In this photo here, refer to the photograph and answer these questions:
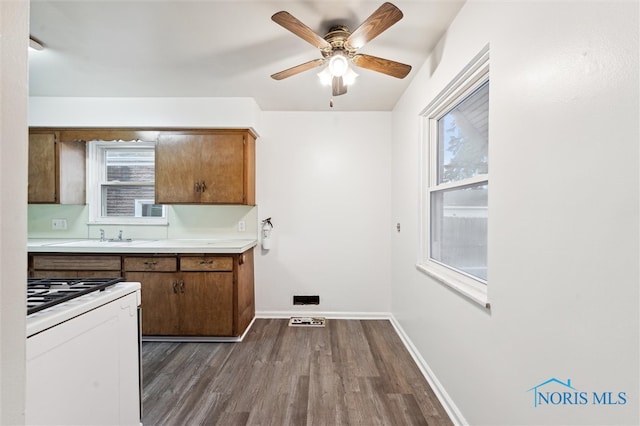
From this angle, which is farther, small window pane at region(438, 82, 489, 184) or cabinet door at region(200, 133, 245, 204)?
cabinet door at region(200, 133, 245, 204)

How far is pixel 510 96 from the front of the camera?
1.19m

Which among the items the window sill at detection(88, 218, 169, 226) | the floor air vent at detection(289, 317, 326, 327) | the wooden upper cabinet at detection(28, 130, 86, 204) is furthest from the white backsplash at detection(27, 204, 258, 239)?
the floor air vent at detection(289, 317, 326, 327)

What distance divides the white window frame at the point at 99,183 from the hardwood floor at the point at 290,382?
4.54ft

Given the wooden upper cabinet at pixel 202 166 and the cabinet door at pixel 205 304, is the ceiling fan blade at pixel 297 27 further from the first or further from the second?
the cabinet door at pixel 205 304

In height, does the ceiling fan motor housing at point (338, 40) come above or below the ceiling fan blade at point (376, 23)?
above

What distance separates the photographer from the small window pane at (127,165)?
3217mm

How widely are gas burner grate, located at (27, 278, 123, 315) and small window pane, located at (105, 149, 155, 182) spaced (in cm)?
220

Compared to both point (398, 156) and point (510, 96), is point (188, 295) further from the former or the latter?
point (510, 96)

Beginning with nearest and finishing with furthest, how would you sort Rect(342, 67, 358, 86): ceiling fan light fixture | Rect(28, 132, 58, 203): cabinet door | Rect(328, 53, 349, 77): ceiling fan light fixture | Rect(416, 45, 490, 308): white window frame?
Rect(416, 45, 490, 308): white window frame → Rect(328, 53, 349, 77): ceiling fan light fixture → Rect(342, 67, 358, 86): ceiling fan light fixture → Rect(28, 132, 58, 203): cabinet door

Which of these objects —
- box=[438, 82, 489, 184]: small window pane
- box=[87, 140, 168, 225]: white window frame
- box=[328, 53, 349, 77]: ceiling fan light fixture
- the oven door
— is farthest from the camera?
box=[87, 140, 168, 225]: white window frame

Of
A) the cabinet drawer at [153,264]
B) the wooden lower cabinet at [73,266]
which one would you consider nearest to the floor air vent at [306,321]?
the cabinet drawer at [153,264]

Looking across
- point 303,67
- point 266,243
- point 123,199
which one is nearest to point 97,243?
point 123,199

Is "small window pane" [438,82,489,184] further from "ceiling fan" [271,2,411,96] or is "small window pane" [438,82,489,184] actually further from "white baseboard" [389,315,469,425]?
"white baseboard" [389,315,469,425]

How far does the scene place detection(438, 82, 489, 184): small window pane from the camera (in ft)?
5.25
